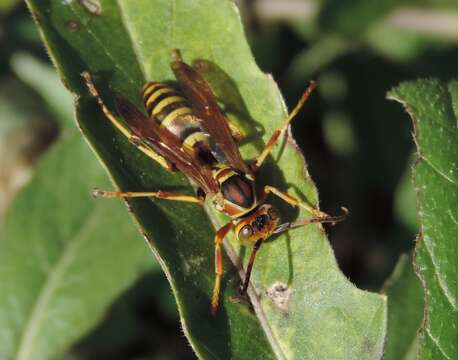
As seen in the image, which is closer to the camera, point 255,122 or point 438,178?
point 438,178

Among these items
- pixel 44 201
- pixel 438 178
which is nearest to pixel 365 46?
pixel 44 201

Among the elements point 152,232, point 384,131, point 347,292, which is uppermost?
point 152,232

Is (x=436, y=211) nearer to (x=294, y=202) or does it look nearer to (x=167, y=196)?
(x=294, y=202)

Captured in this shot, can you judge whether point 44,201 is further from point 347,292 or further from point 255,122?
point 347,292

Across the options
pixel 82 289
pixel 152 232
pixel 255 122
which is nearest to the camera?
pixel 152 232

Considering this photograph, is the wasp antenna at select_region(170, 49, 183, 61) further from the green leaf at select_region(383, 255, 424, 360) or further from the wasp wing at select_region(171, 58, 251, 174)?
the green leaf at select_region(383, 255, 424, 360)

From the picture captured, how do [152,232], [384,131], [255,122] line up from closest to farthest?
[152,232] < [255,122] < [384,131]
